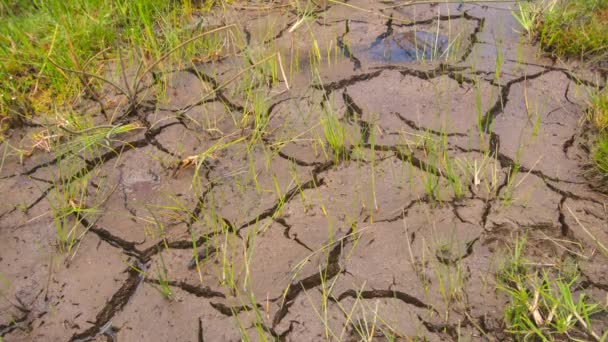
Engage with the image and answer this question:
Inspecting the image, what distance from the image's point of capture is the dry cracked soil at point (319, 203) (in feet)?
6.23

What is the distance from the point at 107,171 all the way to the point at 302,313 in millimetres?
1164

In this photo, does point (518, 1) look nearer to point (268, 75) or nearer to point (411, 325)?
point (268, 75)

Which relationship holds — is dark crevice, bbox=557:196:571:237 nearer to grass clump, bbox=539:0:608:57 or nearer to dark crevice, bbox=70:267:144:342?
grass clump, bbox=539:0:608:57

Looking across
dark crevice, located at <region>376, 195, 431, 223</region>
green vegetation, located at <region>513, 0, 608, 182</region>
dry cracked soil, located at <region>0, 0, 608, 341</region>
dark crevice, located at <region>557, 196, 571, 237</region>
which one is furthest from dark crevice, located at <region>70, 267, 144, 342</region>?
green vegetation, located at <region>513, 0, 608, 182</region>

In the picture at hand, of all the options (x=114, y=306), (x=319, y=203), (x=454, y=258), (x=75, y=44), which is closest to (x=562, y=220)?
(x=454, y=258)

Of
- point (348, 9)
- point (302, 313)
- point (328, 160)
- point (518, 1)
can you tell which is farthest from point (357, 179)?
point (518, 1)

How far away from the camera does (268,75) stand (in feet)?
9.53

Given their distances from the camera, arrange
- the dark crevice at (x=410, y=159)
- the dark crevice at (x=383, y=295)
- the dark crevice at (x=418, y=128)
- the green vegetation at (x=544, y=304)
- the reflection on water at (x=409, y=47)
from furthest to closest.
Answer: the reflection on water at (x=409, y=47) → the dark crevice at (x=418, y=128) → the dark crevice at (x=410, y=159) → the dark crevice at (x=383, y=295) → the green vegetation at (x=544, y=304)

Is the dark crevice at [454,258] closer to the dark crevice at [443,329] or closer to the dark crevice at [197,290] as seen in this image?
the dark crevice at [443,329]

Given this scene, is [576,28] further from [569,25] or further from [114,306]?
[114,306]

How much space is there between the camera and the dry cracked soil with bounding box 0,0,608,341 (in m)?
1.90

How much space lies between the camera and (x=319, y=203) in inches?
89.0

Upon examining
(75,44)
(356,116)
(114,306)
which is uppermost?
(75,44)

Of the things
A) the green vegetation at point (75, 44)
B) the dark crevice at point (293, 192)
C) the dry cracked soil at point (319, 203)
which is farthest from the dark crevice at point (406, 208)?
the green vegetation at point (75, 44)
